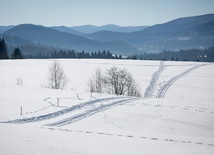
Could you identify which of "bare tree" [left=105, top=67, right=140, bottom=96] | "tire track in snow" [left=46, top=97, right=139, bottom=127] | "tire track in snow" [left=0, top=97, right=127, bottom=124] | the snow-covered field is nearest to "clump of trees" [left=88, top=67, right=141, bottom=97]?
"bare tree" [left=105, top=67, right=140, bottom=96]

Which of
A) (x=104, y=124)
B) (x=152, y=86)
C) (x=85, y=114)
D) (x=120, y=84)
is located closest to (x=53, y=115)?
(x=85, y=114)

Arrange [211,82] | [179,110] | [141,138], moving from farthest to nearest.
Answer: [211,82] → [179,110] → [141,138]

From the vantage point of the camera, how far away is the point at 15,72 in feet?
226

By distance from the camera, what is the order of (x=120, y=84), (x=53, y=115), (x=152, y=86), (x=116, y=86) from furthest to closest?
(x=152, y=86) → (x=116, y=86) → (x=120, y=84) → (x=53, y=115)

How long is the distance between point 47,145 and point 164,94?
36.6 meters

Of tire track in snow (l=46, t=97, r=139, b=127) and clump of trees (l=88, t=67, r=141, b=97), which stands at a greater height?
clump of trees (l=88, t=67, r=141, b=97)

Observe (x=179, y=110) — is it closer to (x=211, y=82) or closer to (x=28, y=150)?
(x=28, y=150)

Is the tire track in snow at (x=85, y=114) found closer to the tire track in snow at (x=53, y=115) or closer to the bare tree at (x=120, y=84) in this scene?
the tire track in snow at (x=53, y=115)

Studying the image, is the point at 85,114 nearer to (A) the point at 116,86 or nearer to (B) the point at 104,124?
(B) the point at 104,124

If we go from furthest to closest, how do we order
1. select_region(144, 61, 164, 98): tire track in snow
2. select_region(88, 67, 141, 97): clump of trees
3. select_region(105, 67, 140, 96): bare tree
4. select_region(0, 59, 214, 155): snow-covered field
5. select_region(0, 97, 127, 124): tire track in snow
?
1. select_region(88, 67, 141, 97): clump of trees
2. select_region(105, 67, 140, 96): bare tree
3. select_region(144, 61, 164, 98): tire track in snow
4. select_region(0, 97, 127, 124): tire track in snow
5. select_region(0, 59, 214, 155): snow-covered field

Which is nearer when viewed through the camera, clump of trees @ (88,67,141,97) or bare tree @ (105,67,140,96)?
bare tree @ (105,67,140,96)

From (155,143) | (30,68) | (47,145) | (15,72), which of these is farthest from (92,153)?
(30,68)

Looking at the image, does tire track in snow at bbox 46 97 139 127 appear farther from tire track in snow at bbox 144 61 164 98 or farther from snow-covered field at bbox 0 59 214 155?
tire track in snow at bbox 144 61 164 98

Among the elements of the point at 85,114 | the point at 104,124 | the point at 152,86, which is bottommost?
the point at 104,124
